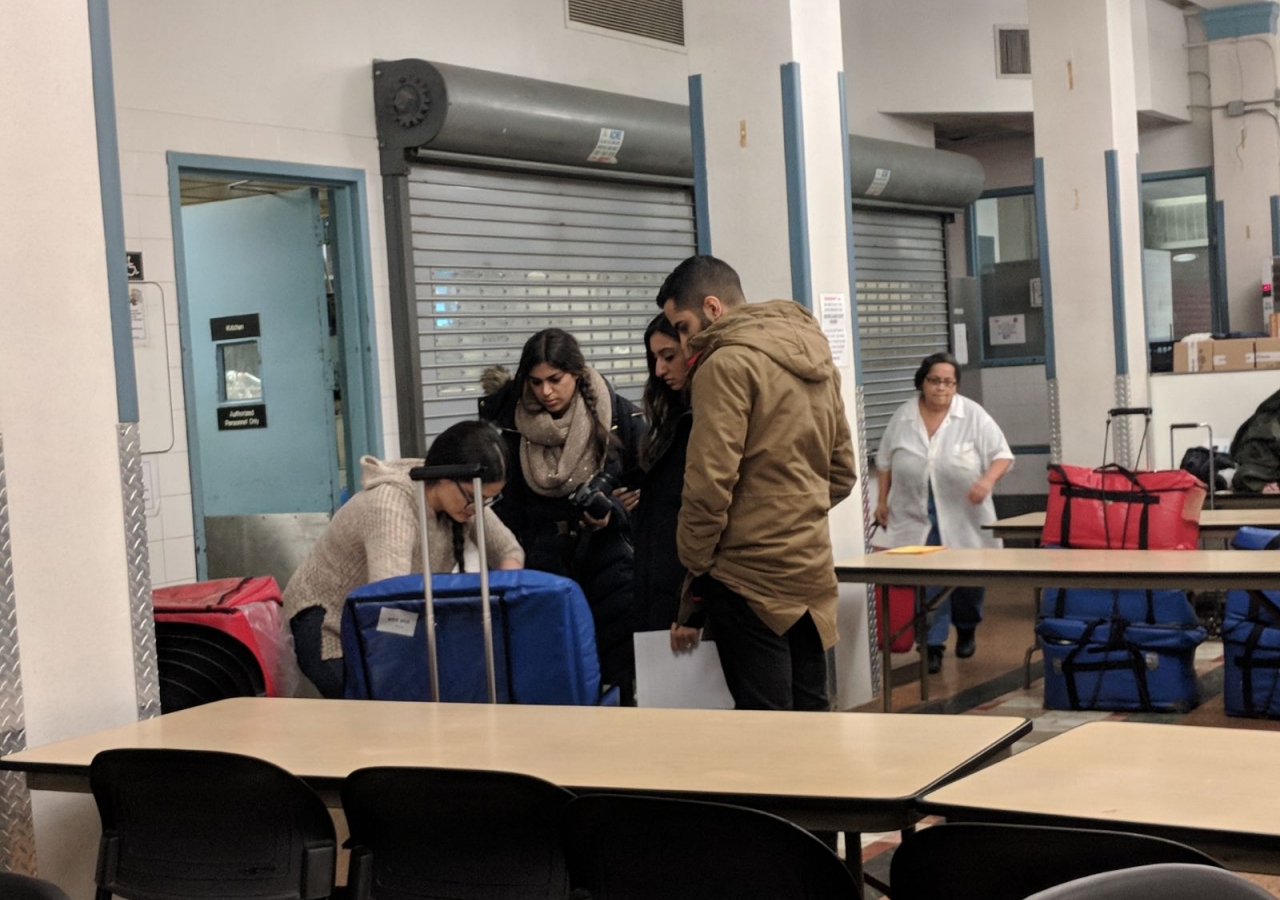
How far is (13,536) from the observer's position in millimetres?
3299

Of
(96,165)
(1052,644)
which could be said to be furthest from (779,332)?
(1052,644)

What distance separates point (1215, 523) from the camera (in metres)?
6.43

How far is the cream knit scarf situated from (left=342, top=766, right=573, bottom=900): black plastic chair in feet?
7.99

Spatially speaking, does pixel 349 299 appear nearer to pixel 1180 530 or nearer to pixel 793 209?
pixel 793 209

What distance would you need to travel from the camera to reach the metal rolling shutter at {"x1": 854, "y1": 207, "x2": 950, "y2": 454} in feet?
34.5

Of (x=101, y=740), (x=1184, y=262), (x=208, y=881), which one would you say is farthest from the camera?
(x=1184, y=262)

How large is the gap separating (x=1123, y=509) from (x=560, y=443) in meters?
2.57

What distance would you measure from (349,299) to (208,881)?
435 cm

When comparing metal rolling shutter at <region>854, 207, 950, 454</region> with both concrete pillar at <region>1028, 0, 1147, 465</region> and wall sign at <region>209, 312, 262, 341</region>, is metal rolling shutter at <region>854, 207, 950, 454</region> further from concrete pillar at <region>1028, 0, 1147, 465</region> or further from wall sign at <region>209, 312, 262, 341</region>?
wall sign at <region>209, 312, 262, 341</region>

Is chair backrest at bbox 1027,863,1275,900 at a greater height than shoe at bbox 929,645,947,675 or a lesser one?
greater

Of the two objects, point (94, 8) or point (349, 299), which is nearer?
point (94, 8)

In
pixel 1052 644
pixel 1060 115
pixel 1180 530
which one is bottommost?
pixel 1052 644

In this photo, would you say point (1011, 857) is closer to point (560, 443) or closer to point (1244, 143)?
point (560, 443)

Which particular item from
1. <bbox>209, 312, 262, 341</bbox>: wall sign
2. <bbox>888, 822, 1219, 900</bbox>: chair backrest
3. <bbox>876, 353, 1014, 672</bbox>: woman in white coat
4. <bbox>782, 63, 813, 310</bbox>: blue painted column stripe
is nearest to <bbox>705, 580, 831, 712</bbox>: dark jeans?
<bbox>888, 822, 1219, 900</bbox>: chair backrest
